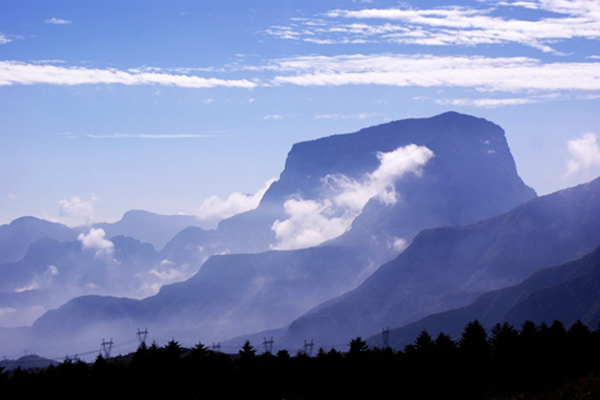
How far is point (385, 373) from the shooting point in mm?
107125

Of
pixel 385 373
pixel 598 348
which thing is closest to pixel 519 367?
pixel 598 348

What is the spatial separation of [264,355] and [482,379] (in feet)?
126

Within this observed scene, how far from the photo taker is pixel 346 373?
106 metres

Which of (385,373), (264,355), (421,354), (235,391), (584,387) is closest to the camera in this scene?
(584,387)

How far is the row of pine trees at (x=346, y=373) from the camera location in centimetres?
9344

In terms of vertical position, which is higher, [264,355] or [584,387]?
[264,355]

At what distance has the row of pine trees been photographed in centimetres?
9344

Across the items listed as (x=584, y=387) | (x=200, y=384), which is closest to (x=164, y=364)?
(x=200, y=384)

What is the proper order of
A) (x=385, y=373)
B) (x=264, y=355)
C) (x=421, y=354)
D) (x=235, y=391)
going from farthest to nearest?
(x=264, y=355), (x=421, y=354), (x=385, y=373), (x=235, y=391)

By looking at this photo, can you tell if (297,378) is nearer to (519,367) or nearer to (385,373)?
(385,373)

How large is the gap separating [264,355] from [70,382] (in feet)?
125

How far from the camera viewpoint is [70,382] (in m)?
96.2

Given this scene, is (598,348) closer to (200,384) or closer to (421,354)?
(421,354)

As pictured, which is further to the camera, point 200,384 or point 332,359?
point 332,359
